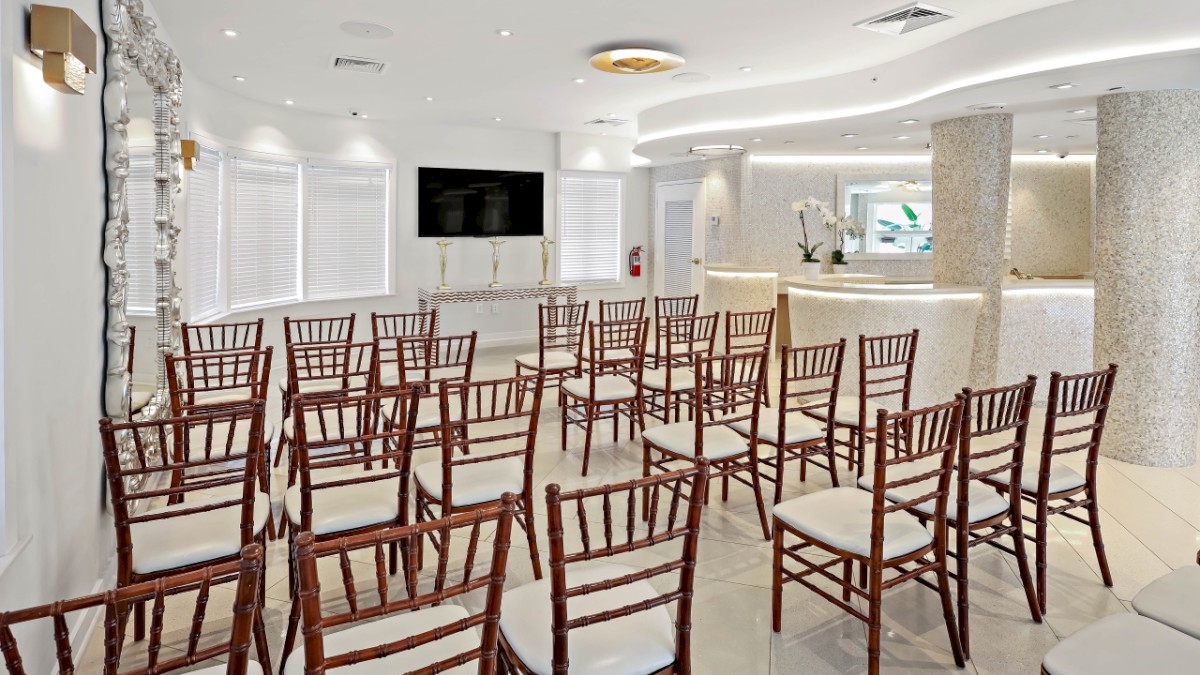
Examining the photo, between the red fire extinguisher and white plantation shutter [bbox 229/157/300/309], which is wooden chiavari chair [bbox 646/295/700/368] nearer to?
the red fire extinguisher

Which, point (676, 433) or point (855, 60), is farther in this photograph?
point (855, 60)

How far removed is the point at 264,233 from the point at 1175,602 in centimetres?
777

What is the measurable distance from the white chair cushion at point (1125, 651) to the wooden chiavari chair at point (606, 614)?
87 cm

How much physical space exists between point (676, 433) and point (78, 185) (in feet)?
8.54

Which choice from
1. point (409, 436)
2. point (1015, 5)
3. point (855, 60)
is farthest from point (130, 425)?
point (855, 60)

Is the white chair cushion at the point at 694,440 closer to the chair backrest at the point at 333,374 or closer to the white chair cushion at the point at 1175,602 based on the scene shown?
the chair backrest at the point at 333,374

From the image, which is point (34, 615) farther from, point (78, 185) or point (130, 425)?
point (78, 185)

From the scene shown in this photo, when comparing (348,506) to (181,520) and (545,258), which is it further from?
(545,258)

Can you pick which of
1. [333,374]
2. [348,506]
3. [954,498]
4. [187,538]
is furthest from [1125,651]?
[333,374]

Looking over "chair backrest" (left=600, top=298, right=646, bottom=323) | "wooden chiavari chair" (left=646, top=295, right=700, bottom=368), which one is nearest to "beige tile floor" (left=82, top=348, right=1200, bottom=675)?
"wooden chiavari chair" (left=646, top=295, right=700, bottom=368)

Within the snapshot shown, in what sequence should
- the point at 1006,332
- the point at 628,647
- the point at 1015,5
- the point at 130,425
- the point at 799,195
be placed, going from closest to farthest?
1. the point at 628,647
2. the point at 130,425
3. the point at 1015,5
4. the point at 1006,332
5. the point at 799,195

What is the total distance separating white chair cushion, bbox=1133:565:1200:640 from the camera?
188 cm

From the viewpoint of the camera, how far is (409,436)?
8.68 ft

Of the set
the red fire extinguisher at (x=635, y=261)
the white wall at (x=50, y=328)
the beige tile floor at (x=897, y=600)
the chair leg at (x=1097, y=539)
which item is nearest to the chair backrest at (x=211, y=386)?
the white wall at (x=50, y=328)
